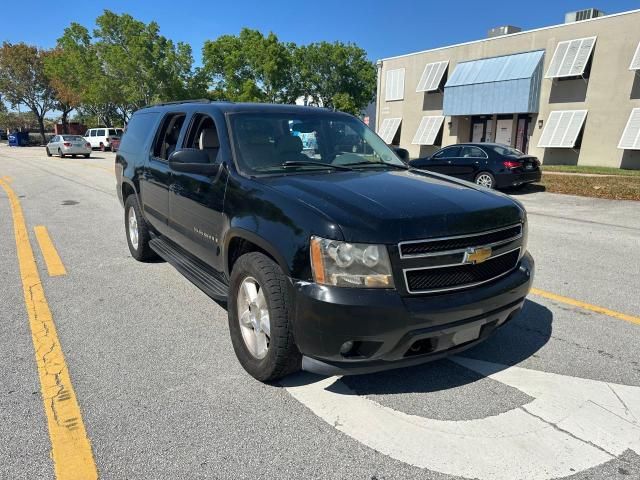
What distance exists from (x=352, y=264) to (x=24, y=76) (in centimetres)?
7254

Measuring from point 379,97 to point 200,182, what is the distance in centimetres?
3005

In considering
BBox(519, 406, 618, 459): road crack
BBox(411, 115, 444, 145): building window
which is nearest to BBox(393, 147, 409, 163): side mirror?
BBox(519, 406, 618, 459): road crack

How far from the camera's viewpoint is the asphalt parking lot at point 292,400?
241 cm

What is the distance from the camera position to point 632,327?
4.13 m

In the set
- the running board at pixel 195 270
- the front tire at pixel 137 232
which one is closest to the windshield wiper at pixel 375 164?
the running board at pixel 195 270

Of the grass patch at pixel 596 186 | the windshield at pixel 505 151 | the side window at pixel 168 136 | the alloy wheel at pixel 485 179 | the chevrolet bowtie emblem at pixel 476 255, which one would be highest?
the side window at pixel 168 136

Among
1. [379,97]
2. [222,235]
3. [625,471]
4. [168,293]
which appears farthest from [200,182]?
[379,97]

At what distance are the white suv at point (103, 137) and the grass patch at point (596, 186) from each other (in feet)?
110

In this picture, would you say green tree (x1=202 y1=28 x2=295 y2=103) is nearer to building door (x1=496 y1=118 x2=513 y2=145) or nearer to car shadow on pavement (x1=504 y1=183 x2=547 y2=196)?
building door (x1=496 y1=118 x2=513 y2=145)

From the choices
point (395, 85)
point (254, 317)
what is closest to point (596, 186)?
point (254, 317)

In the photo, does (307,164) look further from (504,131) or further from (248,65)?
(248,65)

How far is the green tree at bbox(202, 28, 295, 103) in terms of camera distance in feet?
152

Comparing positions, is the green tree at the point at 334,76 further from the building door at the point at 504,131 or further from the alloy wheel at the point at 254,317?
the alloy wheel at the point at 254,317

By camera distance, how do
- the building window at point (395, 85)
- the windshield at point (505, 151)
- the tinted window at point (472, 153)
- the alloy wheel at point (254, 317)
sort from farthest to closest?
the building window at point (395, 85)
the tinted window at point (472, 153)
the windshield at point (505, 151)
the alloy wheel at point (254, 317)
